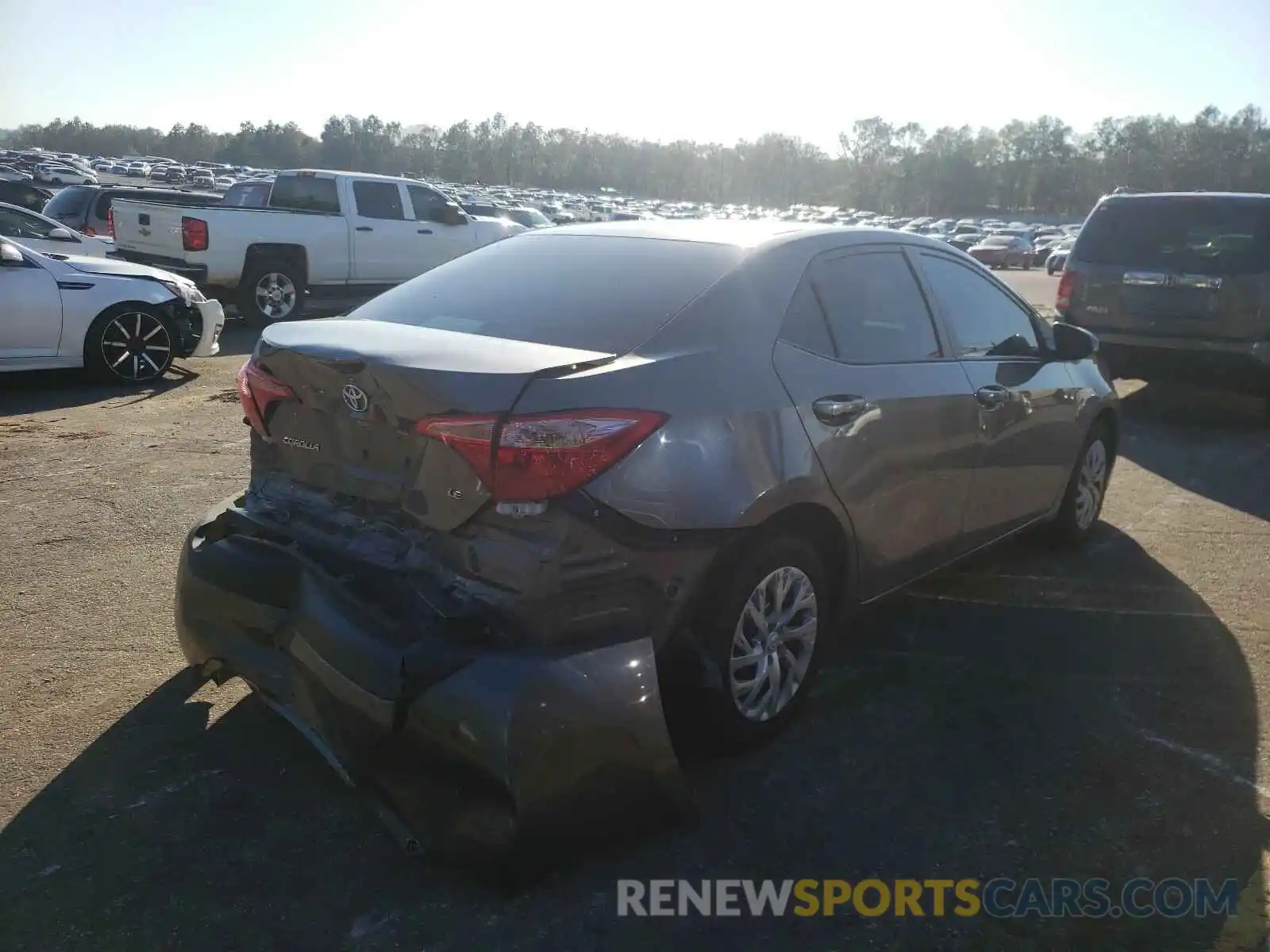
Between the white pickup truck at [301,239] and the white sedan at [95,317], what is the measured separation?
3.19m

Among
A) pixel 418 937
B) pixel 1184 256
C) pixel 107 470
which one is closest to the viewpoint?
pixel 418 937

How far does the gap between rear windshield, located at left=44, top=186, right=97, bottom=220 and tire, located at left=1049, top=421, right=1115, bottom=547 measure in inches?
642

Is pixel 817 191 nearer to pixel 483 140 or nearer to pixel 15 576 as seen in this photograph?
pixel 483 140

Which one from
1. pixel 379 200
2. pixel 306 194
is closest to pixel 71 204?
pixel 306 194

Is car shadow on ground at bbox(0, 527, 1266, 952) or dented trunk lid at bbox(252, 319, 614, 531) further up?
dented trunk lid at bbox(252, 319, 614, 531)

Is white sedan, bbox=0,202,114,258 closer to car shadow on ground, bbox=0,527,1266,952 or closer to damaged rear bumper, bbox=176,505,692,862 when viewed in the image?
car shadow on ground, bbox=0,527,1266,952

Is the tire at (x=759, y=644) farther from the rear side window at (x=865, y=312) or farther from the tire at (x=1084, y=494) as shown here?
the tire at (x=1084, y=494)

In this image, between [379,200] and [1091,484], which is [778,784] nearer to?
[1091,484]

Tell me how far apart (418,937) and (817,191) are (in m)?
136

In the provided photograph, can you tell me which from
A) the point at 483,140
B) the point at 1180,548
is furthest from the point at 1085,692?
the point at 483,140

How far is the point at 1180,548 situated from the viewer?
5.65 m

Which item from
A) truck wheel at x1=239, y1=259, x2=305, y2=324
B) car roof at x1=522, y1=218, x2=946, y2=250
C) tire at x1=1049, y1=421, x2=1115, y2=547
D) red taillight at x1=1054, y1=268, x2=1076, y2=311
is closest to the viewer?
car roof at x1=522, y1=218, x2=946, y2=250

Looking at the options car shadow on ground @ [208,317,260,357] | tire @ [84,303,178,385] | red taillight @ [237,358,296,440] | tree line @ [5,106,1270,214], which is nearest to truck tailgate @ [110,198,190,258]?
car shadow on ground @ [208,317,260,357]

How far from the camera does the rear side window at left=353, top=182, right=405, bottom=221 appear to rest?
1438cm
